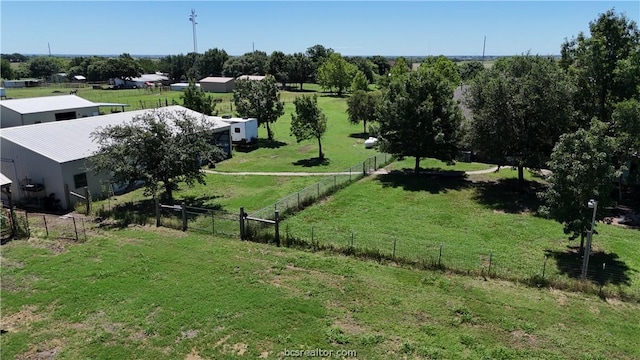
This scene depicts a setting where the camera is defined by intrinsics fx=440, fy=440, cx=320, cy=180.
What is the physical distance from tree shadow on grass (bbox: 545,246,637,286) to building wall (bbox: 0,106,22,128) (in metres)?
47.7

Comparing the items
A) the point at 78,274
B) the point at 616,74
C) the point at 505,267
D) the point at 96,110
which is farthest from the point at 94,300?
the point at 96,110

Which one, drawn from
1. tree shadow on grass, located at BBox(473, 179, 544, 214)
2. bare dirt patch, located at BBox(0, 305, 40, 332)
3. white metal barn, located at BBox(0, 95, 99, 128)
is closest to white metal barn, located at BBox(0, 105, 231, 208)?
bare dirt patch, located at BBox(0, 305, 40, 332)

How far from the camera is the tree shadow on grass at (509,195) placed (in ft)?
93.1

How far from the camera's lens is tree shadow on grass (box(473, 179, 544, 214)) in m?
28.4

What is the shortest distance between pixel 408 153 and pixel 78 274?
25052 millimetres

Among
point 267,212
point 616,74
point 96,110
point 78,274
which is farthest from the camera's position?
point 96,110

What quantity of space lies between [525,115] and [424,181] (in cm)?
854

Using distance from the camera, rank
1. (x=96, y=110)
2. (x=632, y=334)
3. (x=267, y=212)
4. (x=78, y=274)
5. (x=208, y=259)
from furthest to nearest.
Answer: (x=96, y=110), (x=267, y=212), (x=208, y=259), (x=78, y=274), (x=632, y=334)

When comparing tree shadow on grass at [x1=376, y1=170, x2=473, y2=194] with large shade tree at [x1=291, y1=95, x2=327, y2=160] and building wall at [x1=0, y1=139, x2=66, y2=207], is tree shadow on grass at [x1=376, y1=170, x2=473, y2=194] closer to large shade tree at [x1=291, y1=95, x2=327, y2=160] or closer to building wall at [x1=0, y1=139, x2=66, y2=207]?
large shade tree at [x1=291, y1=95, x2=327, y2=160]

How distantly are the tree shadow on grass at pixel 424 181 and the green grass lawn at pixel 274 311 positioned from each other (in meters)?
15.2

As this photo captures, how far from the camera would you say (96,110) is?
5184cm

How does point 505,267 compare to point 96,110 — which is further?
point 96,110

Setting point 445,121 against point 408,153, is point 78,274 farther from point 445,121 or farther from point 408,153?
point 445,121

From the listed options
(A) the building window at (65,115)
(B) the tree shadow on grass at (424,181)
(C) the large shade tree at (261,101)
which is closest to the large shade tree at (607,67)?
(B) the tree shadow on grass at (424,181)
